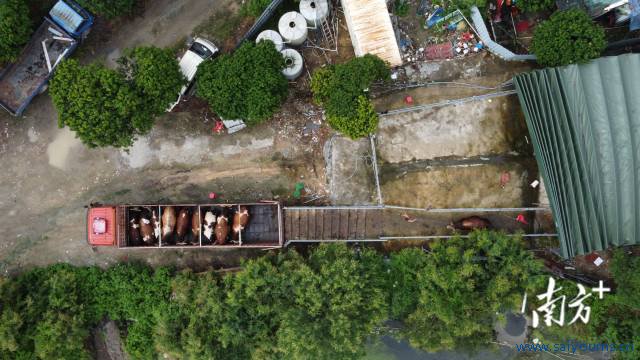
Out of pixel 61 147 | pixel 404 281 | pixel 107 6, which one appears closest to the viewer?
pixel 107 6

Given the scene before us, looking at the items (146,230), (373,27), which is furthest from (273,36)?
(146,230)

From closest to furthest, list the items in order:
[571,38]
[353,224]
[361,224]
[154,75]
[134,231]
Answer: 1. [571,38]
2. [154,75]
3. [134,231]
4. [353,224]
5. [361,224]

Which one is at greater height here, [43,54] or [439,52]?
[43,54]

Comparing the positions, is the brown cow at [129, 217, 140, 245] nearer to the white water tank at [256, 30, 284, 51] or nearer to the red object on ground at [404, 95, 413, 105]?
the white water tank at [256, 30, 284, 51]

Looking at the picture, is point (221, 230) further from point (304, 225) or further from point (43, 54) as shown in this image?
point (43, 54)

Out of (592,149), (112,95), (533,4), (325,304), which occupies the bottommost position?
(325,304)

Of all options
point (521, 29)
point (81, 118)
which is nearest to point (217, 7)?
point (81, 118)

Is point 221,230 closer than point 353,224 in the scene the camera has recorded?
Yes
